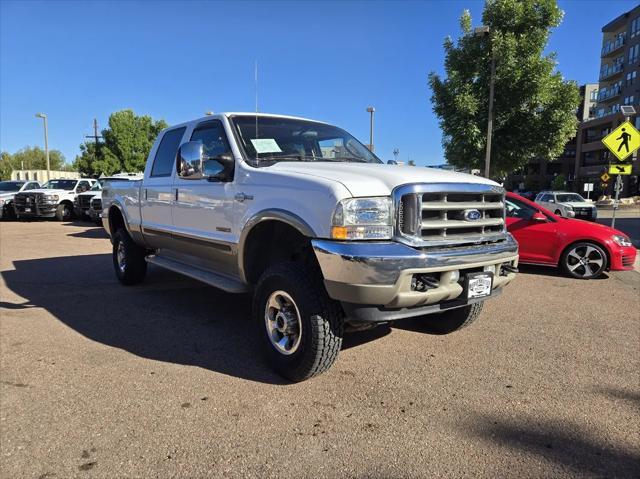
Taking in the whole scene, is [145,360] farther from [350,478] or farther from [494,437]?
[494,437]

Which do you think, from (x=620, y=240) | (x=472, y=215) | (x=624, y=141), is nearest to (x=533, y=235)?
(x=620, y=240)

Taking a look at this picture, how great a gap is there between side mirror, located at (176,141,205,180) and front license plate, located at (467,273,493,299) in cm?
241

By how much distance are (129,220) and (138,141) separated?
133 feet

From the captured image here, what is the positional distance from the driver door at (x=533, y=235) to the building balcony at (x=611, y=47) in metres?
60.9

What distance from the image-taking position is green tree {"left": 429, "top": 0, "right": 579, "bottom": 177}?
1705 centimetres

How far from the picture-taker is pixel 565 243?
304 inches

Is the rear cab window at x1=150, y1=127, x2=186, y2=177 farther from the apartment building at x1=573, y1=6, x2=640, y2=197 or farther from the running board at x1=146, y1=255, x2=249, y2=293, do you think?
the apartment building at x1=573, y1=6, x2=640, y2=197

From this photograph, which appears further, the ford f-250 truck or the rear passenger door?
the rear passenger door

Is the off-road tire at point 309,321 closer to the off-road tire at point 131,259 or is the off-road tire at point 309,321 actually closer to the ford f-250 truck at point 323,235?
the ford f-250 truck at point 323,235

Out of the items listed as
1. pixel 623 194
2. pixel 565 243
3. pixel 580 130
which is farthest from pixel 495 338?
pixel 580 130

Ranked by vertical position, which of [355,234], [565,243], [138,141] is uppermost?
[138,141]

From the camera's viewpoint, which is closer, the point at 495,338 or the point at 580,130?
the point at 495,338

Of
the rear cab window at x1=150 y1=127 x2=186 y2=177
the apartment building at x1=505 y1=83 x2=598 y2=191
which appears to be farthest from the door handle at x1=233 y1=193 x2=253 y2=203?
the apartment building at x1=505 y1=83 x2=598 y2=191

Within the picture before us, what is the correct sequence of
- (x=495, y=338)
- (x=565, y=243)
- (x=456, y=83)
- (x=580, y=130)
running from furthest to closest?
(x=580, y=130), (x=456, y=83), (x=565, y=243), (x=495, y=338)
